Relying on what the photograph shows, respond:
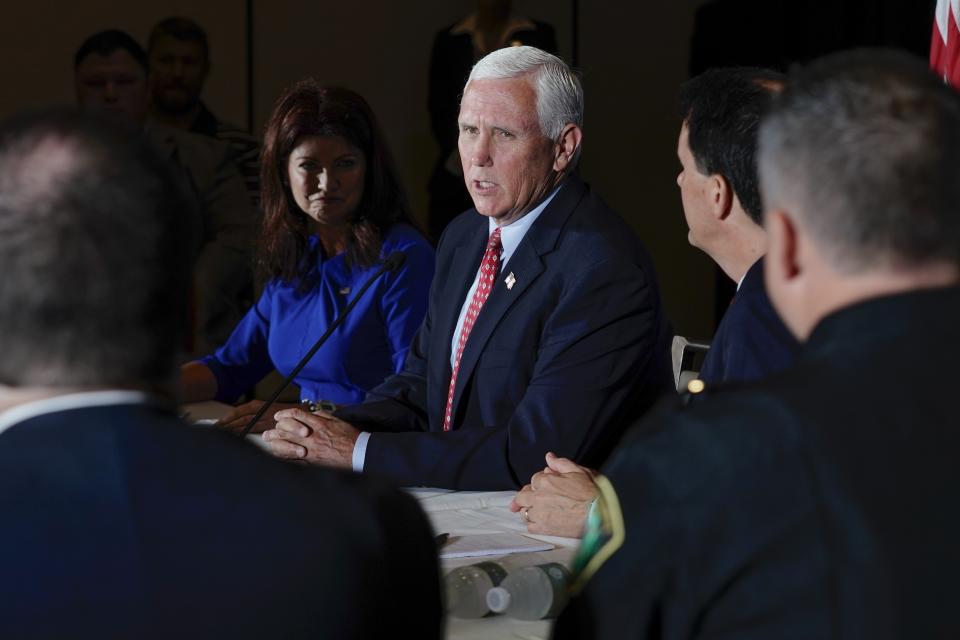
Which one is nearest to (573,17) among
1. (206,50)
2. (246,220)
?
(206,50)

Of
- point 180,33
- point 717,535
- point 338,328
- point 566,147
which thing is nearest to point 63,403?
point 717,535

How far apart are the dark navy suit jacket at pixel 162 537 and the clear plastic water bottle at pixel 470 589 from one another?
616mm

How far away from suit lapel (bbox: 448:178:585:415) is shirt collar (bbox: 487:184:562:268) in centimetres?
3

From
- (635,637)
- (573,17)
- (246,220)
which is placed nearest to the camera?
(635,637)

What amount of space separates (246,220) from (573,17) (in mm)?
3062

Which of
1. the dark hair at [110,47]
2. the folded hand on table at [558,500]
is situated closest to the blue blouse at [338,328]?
the folded hand on table at [558,500]

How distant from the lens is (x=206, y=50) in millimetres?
5773

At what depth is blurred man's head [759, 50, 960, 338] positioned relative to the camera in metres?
0.87

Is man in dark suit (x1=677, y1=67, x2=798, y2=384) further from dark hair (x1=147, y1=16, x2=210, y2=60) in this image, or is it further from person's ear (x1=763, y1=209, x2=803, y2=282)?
dark hair (x1=147, y1=16, x2=210, y2=60)

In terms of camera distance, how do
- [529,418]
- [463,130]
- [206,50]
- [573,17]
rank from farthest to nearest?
[573,17]
[206,50]
[463,130]
[529,418]

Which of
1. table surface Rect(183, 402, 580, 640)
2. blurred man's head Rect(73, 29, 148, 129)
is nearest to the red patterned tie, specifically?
table surface Rect(183, 402, 580, 640)

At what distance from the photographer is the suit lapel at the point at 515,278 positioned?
2.35 meters

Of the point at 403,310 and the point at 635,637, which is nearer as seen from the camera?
the point at 635,637

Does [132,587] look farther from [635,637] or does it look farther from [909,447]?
[909,447]
